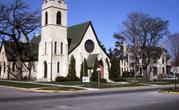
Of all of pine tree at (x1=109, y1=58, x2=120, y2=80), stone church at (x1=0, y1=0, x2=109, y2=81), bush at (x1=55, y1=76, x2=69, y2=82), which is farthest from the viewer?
pine tree at (x1=109, y1=58, x2=120, y2=80)

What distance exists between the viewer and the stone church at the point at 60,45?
54406 millimetres

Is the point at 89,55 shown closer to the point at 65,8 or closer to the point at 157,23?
the point at 65,8

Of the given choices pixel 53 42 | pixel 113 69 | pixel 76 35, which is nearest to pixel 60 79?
pixel 53 42

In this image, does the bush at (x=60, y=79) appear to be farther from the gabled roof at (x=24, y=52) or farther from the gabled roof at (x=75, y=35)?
the gabled roof at (x=24, y=52)

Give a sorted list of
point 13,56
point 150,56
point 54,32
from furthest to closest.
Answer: point 13,56 < point 150,56 < point 54,32

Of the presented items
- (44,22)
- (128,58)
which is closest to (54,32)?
(44,22)

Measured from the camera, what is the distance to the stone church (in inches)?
2142

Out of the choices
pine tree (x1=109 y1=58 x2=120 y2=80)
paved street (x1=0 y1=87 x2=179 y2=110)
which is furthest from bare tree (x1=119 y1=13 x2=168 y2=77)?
paved street (x1=0 y1=87 x2=179 y2=110)

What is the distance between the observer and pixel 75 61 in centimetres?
5734

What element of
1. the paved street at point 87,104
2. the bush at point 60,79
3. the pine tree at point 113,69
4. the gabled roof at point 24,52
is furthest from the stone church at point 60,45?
the paved street at point 87,104

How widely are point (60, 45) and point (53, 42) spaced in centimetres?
171

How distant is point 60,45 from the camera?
182 ft

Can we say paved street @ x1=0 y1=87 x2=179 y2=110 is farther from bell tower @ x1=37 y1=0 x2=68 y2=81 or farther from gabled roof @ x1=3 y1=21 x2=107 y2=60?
gabled roof @ x1=3 y1=21 x2=107 y2=60

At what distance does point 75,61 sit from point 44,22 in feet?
31.0
